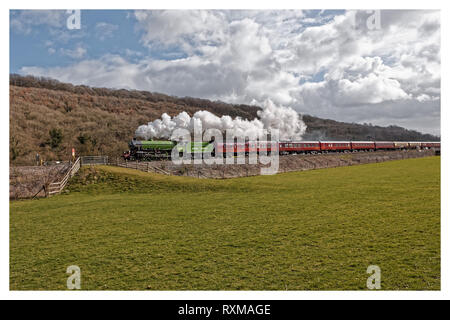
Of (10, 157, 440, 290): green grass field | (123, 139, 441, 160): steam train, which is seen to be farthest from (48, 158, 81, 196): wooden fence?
(123, 139, 441, 160): steam train

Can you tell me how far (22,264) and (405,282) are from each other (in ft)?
29.9

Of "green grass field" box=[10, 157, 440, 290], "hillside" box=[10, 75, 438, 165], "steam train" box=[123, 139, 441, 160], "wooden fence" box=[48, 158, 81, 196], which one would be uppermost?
"hillside" box=[10, 75, 438, 165]

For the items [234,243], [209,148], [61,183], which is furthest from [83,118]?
[234,243]

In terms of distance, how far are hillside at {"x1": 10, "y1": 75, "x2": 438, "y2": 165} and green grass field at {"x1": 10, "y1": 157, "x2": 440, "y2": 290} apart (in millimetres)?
34403

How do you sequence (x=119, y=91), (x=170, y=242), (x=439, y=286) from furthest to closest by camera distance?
1. (x=119, y=91)
2. (x=170, y=242)
3. (x=439, y=286)

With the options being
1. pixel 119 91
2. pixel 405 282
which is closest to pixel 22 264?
pixel 405 282

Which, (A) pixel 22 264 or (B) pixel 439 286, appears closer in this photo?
(B) pixel 439 286

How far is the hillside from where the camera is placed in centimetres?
5022

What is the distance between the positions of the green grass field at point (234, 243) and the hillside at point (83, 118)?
34403 mm

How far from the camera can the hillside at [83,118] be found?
1977 inches

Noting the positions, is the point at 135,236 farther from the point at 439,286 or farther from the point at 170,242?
the point at 439,286

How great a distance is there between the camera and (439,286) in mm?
5711

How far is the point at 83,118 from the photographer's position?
7838 centimetres

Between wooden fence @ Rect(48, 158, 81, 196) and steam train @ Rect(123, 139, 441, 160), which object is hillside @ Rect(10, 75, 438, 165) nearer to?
steam train @ Rect(123, 139, 441, 160)
